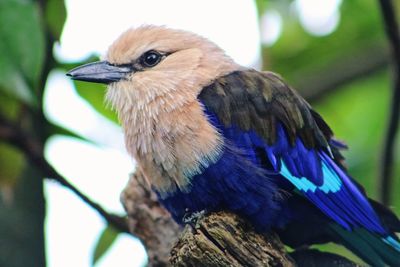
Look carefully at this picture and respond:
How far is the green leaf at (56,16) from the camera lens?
23.3ft

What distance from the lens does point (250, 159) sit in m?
5.81

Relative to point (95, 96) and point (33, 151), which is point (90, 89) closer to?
point (95, 96)

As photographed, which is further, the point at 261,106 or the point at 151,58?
the point at 151,58

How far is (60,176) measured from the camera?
6656 mm

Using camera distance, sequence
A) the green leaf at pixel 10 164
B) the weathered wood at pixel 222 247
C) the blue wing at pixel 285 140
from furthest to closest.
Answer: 1. the green leaf at pixel 10 164
2. the blue wing at pixel 285 140
3. the weathered wood at pixel 222 247

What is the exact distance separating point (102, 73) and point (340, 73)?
8.56 feet

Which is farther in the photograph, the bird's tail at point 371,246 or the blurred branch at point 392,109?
the blurred branch at point 392,109

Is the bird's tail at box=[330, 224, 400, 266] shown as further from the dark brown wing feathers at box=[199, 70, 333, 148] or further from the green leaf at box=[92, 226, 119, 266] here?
the green leaf at box=[92, 226, 119, 266]

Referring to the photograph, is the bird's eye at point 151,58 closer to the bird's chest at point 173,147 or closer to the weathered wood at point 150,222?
the bird's chest at point 173,147

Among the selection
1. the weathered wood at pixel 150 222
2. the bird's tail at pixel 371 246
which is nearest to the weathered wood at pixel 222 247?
the bird's tail at pixel 371 246

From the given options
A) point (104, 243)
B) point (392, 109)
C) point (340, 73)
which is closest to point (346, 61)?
point (340, 73)

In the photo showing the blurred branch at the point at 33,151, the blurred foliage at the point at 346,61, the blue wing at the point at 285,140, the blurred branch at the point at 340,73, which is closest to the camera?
the blue wing at the point at 285,140

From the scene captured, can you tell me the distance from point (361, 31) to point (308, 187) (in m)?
3.32

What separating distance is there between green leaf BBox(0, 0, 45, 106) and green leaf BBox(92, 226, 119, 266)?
4.71 ft
